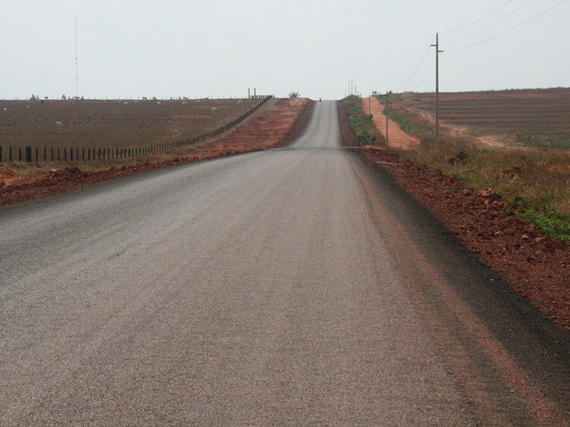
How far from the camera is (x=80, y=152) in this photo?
43.6m

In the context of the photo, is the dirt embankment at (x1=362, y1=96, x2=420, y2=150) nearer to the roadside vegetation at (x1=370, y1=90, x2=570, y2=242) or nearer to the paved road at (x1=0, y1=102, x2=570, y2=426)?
the roadside vegetation at (x1=370, y1=90, x2=570, y2=242)

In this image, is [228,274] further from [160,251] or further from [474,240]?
[474,240]

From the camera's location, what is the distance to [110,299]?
6844mm

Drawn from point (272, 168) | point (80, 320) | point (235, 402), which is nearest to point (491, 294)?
point (235, 402)

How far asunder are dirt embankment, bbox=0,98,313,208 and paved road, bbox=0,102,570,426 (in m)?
7.19

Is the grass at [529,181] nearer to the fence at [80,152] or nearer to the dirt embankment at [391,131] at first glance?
the fence at [80,152]

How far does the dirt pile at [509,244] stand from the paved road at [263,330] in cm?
36

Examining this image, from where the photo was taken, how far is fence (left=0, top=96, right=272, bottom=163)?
106ft

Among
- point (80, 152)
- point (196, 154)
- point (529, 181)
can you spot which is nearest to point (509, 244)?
point (529, 181)

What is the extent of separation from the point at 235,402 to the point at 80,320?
8.13ft

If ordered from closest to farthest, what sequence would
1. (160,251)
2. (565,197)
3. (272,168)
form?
(160,251) < (565,197) < (272,168)

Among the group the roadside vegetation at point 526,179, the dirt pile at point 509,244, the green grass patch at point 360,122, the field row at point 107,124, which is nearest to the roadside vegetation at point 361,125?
the green grass patch at point 360,122

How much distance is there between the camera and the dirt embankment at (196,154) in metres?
18.6

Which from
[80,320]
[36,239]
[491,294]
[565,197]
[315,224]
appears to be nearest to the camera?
[80,320]
